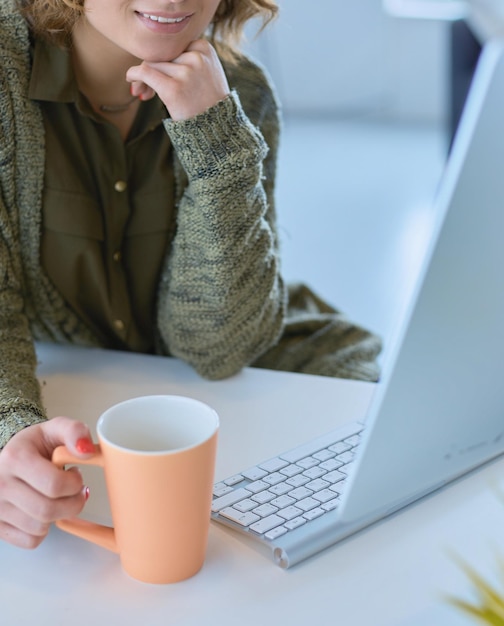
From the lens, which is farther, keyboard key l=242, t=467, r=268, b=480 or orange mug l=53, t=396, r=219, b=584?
keyboard key l=242, t=467, r=268, b=480

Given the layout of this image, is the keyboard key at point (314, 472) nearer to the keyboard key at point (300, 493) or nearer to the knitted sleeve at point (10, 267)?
the keyboard key at point (300, 493)

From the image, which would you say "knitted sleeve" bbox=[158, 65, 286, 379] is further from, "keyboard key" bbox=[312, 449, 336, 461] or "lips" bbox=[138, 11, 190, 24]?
"keyboard key" bbox=[312, 449, 336, 461]

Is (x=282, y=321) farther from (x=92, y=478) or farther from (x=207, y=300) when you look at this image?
(x=92, y=478)

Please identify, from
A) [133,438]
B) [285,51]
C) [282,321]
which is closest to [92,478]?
[133,438]

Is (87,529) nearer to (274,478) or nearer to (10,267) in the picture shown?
(274,478)

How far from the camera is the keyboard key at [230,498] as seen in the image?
701 mm

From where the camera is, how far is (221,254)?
98 cm

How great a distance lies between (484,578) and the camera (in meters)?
0.62

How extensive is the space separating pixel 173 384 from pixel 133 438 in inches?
12.5

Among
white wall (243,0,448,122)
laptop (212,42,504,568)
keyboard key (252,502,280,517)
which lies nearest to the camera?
laptop (212,42,504,568)

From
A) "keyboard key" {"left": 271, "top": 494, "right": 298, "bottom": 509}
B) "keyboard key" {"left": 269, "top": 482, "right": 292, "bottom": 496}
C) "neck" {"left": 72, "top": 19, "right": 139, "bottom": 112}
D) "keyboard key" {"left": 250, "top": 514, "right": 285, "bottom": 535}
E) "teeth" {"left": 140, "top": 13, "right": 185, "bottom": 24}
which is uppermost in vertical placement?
"teeth" {"left": 140, "top": 13, "right": 185, "bottom": 24}

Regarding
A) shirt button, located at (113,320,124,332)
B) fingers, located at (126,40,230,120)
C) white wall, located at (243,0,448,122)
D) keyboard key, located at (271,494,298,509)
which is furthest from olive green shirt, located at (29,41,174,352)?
white wall, located at (243,0,448,122)

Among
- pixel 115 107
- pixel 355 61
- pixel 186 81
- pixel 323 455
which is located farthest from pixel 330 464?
pixel 355 61

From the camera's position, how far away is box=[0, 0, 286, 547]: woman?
935 millimetres
